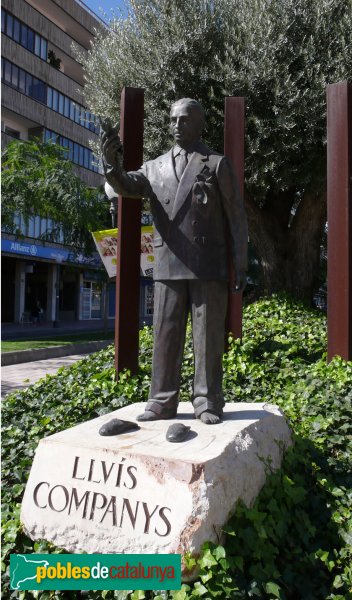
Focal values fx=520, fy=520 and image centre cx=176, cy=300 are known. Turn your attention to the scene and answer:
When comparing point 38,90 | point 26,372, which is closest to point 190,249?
point 26,372

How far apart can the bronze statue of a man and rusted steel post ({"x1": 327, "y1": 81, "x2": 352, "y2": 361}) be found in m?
2.56

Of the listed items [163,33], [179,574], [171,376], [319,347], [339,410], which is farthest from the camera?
[163,33]

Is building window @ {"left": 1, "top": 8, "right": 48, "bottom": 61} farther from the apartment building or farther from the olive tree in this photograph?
the olive tree

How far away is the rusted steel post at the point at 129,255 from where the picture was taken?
211 inches

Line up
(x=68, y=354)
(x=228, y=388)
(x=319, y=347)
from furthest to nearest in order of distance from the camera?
(x=68, y=354)
(x=319, y=347)
(x=228, y=388)

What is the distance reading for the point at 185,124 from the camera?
3.51 metres

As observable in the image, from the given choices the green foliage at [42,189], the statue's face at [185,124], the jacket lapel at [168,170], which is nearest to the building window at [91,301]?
the green foliage at [42,189]

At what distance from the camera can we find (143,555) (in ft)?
8.34

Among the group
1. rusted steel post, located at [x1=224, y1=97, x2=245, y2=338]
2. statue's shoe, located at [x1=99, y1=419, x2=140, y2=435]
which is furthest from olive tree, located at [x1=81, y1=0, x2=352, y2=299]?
statue's shoe, located at [x1=99, y1=419, x2=140, y2=435]

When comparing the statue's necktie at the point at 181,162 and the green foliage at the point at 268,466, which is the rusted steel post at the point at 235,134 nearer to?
the green foliage at the point at 268,466

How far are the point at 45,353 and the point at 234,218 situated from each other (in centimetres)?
1051

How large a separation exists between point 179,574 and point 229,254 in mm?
2038

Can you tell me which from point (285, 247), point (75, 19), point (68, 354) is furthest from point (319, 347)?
point (75, 19)

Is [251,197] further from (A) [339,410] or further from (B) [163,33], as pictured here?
(A) [339,410]
